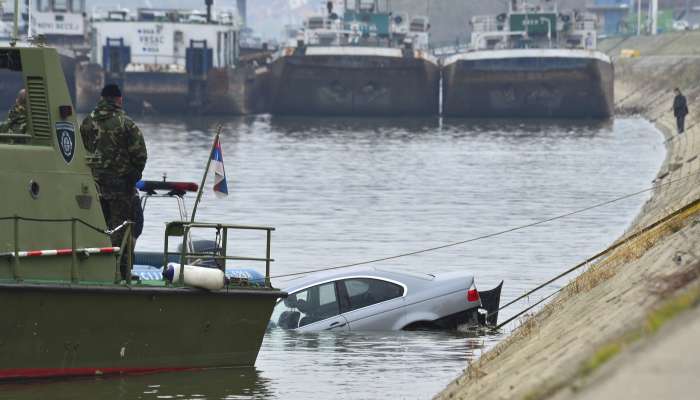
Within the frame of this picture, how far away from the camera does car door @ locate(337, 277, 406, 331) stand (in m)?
18.2

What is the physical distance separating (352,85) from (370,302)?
71.2 metres

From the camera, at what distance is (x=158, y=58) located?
92.1 meters

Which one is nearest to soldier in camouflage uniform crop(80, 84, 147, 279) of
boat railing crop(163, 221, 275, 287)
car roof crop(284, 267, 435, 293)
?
boat railing crop(163, 221, 275, 287)

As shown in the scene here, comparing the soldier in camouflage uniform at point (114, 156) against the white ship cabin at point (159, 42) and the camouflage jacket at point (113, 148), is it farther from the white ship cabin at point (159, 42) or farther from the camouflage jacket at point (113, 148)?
the white ship cabin at point (159, 42)

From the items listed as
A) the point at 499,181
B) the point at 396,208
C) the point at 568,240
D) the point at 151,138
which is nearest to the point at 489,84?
the point at 151,138

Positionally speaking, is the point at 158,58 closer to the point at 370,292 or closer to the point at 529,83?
the point at 529,83

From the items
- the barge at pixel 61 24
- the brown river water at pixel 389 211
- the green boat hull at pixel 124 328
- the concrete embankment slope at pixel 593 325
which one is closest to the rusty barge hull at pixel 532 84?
the brown river water at pixel 389 211

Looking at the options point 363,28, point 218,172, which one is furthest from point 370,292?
point 363,28

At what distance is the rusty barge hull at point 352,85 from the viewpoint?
88125 millimetres

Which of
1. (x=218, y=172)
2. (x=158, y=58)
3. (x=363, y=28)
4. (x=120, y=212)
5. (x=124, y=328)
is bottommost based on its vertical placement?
(x=158, y=58)

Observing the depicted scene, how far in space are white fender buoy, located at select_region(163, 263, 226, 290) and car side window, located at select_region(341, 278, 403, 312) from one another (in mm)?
3622

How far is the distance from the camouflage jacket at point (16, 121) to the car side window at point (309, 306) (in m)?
4.49

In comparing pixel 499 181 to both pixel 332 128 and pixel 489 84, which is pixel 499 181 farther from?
pixel 489 84

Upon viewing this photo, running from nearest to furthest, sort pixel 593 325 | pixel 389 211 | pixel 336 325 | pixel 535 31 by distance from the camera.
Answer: pixel 593 325
pixel 336 325
pixel 389 211
pixel 535 31
